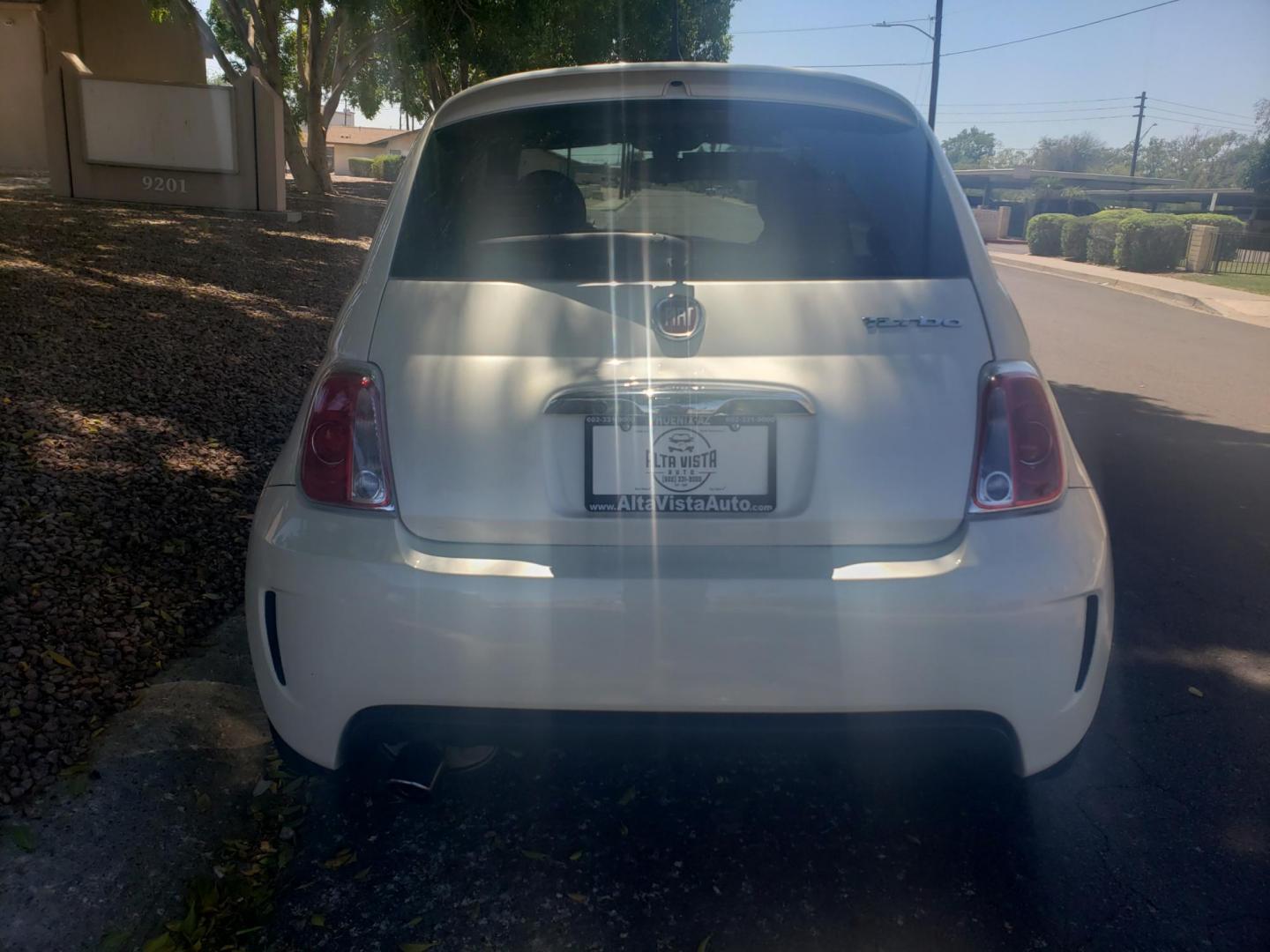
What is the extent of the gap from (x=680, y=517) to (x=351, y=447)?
736 millimetres

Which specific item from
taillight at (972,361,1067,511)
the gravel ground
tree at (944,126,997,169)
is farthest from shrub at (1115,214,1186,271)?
tree at (944,126,997,169)

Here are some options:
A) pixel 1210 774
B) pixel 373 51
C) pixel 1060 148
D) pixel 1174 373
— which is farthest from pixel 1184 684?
pixel 1060 148

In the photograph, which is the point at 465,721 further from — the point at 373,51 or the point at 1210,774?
the point at 373,51

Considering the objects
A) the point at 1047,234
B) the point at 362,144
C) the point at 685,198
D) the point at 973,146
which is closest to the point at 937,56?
the point at 1047,234

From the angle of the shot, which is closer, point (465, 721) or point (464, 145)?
point (465, 721)

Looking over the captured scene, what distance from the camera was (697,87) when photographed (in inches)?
109

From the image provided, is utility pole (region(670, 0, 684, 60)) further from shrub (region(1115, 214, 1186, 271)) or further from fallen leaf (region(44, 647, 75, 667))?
shrub (region(1115, 214, 1186, 271))

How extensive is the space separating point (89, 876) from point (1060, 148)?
518ft

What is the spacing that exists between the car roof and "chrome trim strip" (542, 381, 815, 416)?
0.83 meters

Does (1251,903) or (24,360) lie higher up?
(24,360)

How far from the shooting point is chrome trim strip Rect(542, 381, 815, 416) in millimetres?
2361

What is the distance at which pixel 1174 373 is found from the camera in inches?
421

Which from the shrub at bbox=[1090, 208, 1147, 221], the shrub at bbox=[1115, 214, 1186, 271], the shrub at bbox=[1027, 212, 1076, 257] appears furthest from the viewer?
the shrub at bbox=[1027, 212, 1076, 257]

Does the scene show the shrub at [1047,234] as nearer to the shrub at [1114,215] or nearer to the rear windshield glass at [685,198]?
the shrub at [1114,215]
